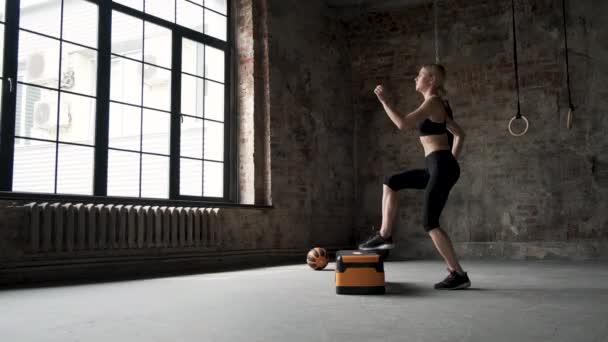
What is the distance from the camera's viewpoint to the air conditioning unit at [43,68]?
5246 millimetres

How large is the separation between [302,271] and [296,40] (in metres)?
3.95

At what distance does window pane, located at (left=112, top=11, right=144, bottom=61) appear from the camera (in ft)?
20.0

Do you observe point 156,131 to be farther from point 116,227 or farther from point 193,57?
point 116,227

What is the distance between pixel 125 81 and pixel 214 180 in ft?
5.77

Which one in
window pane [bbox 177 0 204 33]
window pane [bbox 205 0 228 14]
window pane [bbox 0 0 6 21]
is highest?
window pane [bbox 205 0 228 14]

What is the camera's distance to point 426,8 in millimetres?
8969

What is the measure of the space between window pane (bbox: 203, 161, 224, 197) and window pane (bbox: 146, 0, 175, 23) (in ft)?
6.16

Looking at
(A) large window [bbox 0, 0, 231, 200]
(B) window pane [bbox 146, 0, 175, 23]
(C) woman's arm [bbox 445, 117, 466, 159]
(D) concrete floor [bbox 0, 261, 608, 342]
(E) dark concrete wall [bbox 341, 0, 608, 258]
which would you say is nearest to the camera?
(D) concrete floor [bbox 0, 261, 608, 342]

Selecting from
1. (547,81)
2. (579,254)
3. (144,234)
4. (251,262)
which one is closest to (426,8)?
(547,81)

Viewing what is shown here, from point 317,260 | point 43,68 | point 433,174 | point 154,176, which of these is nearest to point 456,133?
point 433,174

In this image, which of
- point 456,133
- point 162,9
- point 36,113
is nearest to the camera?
point 456,133

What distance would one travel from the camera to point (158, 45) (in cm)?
659

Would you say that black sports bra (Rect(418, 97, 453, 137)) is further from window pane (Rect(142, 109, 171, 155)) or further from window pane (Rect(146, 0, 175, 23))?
window pane (Rect(146, 0, 175, 23))

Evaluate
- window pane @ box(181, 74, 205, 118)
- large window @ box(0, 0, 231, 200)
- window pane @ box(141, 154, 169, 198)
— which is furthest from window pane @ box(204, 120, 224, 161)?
window pane @ box(141, 154, 169, 198)
